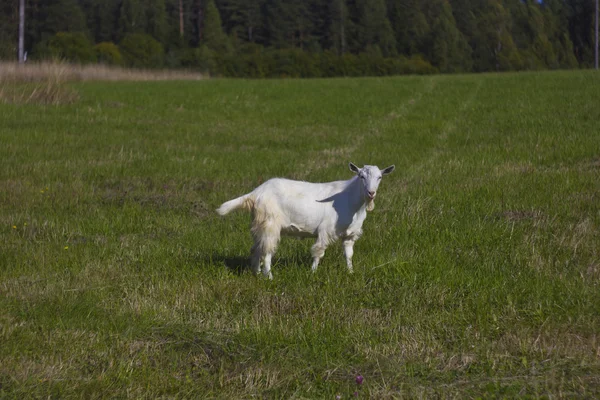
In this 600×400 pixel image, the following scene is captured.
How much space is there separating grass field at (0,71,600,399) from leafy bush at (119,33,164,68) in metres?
43.8

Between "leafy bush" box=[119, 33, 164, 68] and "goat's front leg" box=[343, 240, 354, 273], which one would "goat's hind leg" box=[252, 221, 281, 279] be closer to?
"goat's front leg" box=[343, 240, 354, 273]

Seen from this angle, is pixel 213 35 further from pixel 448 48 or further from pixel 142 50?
pixel 448 48

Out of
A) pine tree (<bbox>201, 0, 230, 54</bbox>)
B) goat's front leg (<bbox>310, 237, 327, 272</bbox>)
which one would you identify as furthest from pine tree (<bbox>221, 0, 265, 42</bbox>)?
goat's front leg (<bbox>310, 237, 327, 272</bbox>)

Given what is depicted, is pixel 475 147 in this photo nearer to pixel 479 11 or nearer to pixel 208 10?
pixel 208 10

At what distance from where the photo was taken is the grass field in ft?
16.2

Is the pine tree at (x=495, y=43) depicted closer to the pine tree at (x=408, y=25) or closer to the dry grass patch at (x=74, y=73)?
the pine tree at (x=408, y=25)

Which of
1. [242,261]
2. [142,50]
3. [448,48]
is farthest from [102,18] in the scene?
[242,261]

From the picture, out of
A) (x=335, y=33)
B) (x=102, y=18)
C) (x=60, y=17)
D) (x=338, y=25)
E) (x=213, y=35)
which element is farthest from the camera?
(x=335, y=33)

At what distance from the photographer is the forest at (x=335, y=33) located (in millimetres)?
64000

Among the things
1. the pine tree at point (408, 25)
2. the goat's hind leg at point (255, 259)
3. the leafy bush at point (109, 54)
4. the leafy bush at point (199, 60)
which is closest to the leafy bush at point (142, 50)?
the leafy bush at point (109, 54)

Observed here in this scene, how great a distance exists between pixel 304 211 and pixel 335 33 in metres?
75.6

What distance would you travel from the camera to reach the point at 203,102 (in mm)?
25891

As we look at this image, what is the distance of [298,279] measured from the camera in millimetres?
6797

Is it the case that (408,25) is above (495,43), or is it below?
above
